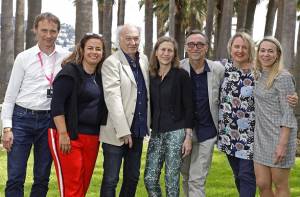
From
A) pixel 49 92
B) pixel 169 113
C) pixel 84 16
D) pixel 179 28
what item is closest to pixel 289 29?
pixel 84 16

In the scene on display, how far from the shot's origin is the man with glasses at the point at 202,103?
6.55 meters

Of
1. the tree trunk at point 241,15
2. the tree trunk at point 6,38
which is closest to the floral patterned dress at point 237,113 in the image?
the tree trunk at point 6,38

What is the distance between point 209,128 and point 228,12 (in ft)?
58.8

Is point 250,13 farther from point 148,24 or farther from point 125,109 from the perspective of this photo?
point 125,109

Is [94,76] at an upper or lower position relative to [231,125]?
upper

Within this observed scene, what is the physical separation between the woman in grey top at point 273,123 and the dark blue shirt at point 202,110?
0.61 meters

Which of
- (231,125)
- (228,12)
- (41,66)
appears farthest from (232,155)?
(228,12)

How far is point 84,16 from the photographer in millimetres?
13945

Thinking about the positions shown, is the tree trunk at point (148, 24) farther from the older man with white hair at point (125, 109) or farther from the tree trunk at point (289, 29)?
the older man with white hair at point (125, 109)

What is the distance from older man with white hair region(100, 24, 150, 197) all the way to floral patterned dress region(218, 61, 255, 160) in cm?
91

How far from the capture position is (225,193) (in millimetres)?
8914

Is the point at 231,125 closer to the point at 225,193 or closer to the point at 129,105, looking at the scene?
the point at 129,105

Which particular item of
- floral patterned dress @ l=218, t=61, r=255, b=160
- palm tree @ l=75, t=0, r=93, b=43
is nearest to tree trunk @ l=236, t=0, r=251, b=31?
palm tree @ l=75, t=0, r=93, b=43

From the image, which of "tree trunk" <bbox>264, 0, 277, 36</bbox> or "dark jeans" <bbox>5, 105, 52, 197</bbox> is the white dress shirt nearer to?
"dark jeans" <bbox>5, 105, 52, 197</bbox>
